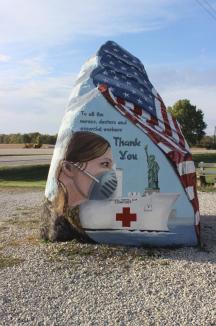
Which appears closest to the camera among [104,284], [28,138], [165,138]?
[104,284]

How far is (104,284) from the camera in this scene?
6.40 m

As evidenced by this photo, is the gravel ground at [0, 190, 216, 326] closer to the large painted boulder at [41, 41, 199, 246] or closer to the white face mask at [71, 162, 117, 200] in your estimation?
the large painted boulder at [41, 41, 199, 246]

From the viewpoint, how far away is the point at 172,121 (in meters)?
9.39

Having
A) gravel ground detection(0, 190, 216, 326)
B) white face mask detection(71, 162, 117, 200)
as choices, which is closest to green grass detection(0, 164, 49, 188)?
gravel ground detection(0, 190, 216, 326)

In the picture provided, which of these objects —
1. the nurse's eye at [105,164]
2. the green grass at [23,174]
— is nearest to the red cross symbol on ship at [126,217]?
the nurse's eye at [105,164]

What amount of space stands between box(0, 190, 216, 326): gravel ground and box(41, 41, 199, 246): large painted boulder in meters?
0.29

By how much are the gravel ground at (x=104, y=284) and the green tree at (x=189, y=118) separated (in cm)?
5819

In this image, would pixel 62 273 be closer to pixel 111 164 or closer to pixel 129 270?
pixel 129 270

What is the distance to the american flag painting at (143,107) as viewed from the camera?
26.9ft

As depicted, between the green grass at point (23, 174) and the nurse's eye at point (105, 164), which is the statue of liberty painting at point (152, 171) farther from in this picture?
the green grass at point (23, 174)

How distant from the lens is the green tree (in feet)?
219

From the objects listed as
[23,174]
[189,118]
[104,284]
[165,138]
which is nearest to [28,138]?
[189,118]

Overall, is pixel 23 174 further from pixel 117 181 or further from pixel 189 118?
pixel 189 118

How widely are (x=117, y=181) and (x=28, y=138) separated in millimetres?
65000
